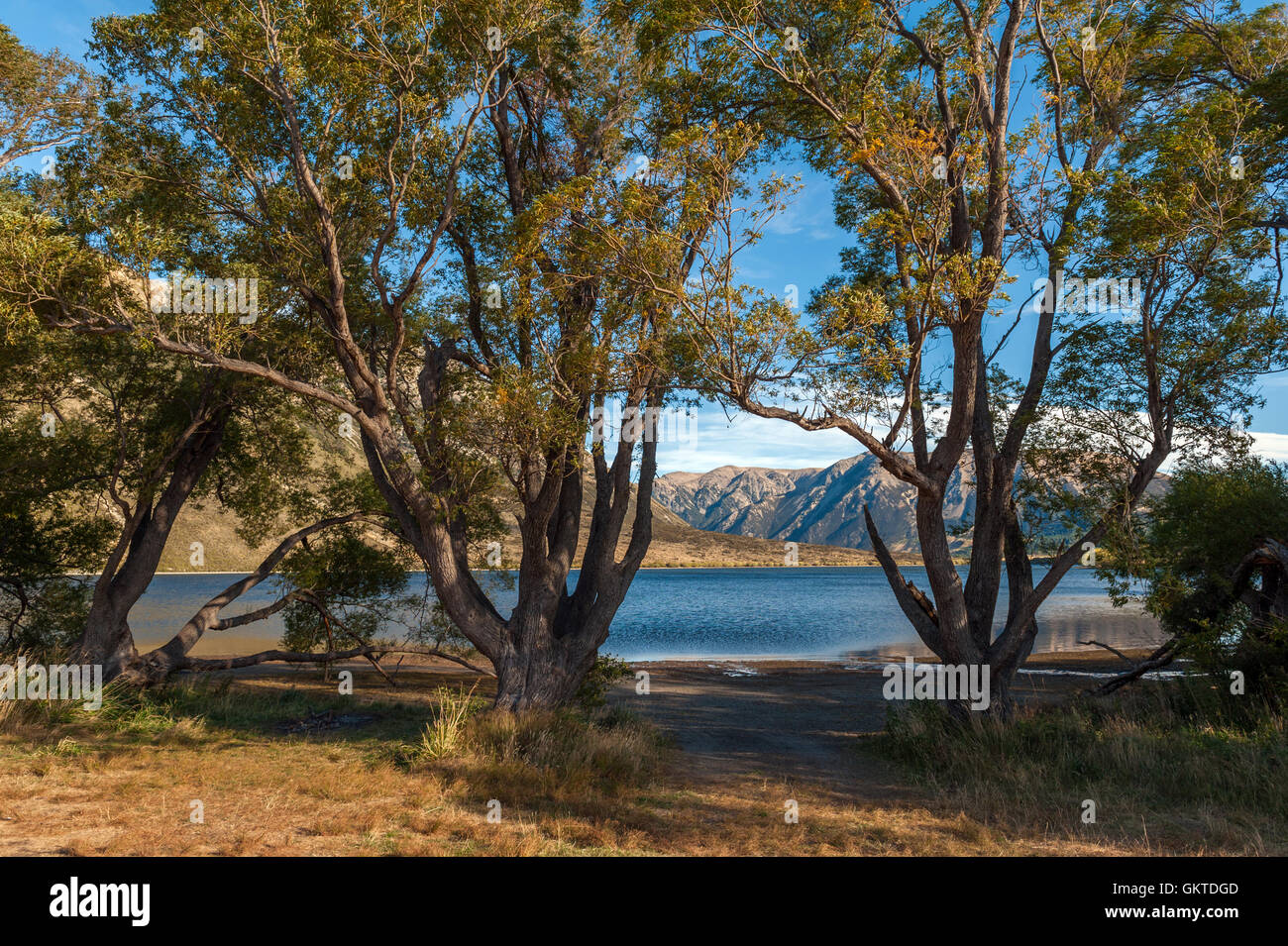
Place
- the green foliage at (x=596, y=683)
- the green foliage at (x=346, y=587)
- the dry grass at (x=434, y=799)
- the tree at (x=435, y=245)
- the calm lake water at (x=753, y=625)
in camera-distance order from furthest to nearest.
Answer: the calm lake water at (x=753, y=625) → the green foliage at (x=346, y=587) → the green foliage at (x=596, y=683) → the tree at (x=435, y=245) → the dry grass at (x=434, y=799)

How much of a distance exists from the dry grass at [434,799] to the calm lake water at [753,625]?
36.3 feet

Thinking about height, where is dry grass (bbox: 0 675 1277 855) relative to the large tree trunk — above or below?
below

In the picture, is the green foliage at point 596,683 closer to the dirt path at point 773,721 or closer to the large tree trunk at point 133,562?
the dirt path at point 773,721

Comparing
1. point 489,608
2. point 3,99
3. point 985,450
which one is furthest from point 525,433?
point 3,99

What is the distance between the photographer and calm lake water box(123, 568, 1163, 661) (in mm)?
40062

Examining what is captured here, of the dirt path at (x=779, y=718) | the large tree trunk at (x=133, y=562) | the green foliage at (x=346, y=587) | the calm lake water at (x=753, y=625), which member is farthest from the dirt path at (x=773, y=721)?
the calm lake water at (x=753, y=625)

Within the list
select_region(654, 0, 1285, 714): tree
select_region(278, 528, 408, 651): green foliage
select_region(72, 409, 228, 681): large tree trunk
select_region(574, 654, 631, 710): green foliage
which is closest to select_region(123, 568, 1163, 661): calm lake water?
select_region(278, 528, 408, 651): green foliage

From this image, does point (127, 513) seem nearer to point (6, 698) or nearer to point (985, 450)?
point (6, 698)

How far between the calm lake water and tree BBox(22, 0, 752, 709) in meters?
11.6

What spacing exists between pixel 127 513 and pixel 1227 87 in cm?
2365

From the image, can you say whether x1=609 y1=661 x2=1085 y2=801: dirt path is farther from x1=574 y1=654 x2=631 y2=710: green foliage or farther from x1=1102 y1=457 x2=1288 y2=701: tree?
x1=1102 y1=457 x2=1288 y2=701: tree

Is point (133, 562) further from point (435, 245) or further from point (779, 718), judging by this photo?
point (779, 718)

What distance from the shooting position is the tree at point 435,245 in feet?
33.8

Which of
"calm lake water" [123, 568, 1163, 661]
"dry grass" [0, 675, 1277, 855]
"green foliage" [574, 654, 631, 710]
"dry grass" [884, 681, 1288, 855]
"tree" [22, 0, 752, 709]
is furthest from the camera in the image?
"calm lake water" [123, 568, 1163, 661]
